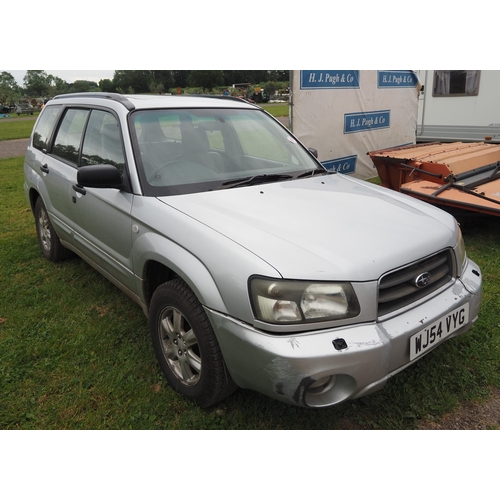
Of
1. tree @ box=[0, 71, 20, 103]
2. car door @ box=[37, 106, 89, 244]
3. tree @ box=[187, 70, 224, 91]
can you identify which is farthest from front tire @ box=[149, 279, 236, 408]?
tree @ box=[0, 71, 20, 103]

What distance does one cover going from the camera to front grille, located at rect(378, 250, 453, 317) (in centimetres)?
212

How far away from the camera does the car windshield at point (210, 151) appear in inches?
111

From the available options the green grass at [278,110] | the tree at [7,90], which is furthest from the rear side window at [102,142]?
the tree at [7,90]

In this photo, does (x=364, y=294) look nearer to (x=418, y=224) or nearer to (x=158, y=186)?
(x=418, y=224)

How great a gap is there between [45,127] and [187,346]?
3271 mm

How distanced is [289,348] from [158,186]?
4.64 feet

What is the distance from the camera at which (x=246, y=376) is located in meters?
2.04

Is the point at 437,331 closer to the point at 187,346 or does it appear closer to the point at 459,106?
the point at 187,346

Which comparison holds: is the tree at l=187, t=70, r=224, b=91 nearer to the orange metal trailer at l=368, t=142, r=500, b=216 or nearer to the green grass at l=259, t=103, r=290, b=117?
the green grass at l=259, t=103, r=290, b=117

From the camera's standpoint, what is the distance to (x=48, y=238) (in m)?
4.69

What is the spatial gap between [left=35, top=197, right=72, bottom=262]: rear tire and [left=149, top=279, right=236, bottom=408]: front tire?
243 cm

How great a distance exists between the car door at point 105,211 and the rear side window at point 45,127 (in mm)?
1030

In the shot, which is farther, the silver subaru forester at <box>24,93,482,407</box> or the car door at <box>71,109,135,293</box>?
the car door at <box>71,109,135,293</box>

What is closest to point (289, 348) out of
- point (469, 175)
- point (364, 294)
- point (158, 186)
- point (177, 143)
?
point (364, 294)
